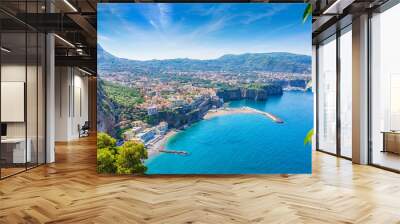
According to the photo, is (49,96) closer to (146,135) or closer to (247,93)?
(146,135)

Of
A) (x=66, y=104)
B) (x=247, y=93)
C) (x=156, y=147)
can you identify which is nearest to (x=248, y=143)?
(x=247, y=93)

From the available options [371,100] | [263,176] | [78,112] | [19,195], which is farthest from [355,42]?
[78,112]

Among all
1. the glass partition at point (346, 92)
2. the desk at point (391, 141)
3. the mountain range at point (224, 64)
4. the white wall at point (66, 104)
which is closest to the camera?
the mountain range at point (224, 64)

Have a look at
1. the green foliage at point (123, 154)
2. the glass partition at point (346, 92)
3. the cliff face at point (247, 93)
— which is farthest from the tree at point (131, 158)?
the glass partition at point (346, 92)

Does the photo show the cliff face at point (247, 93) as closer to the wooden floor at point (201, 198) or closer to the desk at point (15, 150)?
the wooden floor at point (201, 198)

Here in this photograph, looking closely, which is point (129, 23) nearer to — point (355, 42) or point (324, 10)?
point (324, 10)
